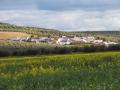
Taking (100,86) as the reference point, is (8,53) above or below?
below

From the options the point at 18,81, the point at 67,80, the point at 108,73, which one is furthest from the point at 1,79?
the point at 108,73

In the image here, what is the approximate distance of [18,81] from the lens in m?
18.2

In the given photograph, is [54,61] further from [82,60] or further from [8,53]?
[8,53]

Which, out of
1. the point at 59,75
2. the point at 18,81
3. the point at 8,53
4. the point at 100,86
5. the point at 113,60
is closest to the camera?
the point at 100,86

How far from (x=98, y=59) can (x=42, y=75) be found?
930cm

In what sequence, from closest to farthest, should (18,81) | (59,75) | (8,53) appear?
(18,81), (59,75), (8,53)

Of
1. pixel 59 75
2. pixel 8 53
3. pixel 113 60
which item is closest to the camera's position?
pixel 59 75

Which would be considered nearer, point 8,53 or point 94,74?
point 94,74

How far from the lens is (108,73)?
20016 mm

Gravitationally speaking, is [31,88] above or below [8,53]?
above

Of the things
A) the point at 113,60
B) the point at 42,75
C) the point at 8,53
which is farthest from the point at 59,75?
the point at 8,53

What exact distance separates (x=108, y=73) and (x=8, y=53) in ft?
137

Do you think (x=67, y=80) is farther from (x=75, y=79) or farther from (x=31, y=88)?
(x=31, y=88)

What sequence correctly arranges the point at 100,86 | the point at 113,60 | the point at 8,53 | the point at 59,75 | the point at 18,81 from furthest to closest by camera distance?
the point at 8,53, the point at 113,60, the point at 59,75, the point at 18,81, the point at 100,86
